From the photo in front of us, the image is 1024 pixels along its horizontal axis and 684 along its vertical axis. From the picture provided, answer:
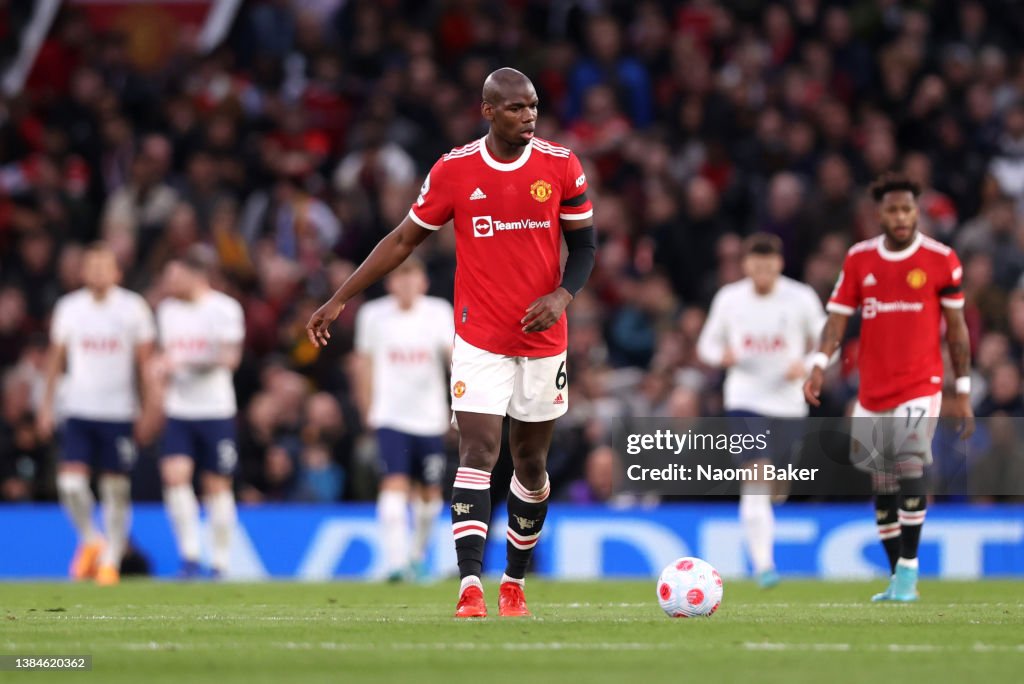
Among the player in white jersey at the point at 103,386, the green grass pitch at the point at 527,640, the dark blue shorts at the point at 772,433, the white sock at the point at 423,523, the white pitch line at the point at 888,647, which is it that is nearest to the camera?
the green grass pitch at the point at 527,640

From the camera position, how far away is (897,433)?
1141 cm

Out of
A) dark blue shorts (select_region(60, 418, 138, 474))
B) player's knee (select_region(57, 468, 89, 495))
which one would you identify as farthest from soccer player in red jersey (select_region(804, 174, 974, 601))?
player's knee (select_region(57, 468, 89, 495))

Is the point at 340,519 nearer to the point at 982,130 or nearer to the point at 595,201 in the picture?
the point at 595,201

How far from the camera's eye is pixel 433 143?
68.7 feet

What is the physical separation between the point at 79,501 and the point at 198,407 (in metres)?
1.31

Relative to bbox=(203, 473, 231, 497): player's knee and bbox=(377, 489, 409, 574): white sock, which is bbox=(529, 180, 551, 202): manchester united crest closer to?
bbox=(377, 489, 409, 574): white sock

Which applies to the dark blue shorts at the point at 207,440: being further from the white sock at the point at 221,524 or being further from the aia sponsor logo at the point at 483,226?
the aia sponsor logo at the point at 483,226

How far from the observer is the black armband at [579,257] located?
9078mm

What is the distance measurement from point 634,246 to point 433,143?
110 inches

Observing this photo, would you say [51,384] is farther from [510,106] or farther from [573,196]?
[510,106]

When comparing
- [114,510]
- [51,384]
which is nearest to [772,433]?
[114,510]

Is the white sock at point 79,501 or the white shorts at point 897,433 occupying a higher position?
the white shorts at point 897,433

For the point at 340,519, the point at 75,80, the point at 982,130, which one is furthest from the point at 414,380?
the point at 75,80

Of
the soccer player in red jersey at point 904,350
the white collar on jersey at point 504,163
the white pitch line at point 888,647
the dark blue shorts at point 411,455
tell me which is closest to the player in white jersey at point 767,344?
the dark blue shorts at point 411,455
